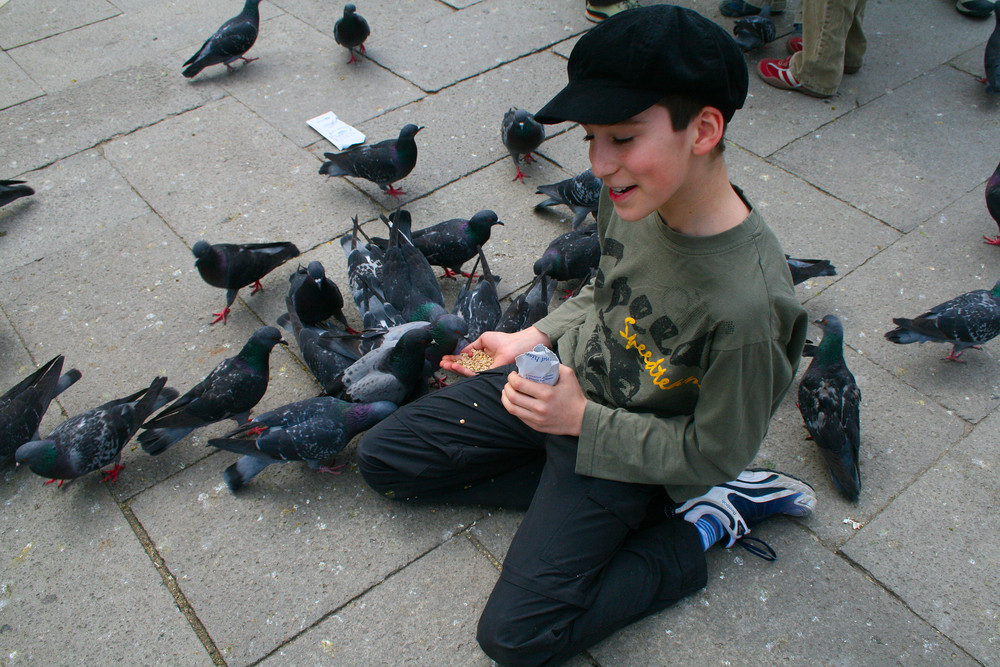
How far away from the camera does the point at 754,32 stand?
628 cm

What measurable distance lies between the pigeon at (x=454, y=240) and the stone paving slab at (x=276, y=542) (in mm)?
1527

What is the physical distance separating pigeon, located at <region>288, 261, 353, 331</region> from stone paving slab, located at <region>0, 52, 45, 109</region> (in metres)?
4.05

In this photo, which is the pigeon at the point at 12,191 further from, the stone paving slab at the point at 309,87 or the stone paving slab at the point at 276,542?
the stone paving slab at the point at 276,542

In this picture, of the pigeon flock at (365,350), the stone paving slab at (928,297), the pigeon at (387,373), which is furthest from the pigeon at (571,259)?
the stone paving slab at (928,297)

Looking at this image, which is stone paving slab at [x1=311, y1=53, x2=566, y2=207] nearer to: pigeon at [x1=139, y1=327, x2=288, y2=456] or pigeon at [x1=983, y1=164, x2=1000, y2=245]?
pigeon at [x1=139, y1=327, x2=288, y2=456]

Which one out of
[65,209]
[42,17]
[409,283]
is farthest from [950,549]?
[42,17]

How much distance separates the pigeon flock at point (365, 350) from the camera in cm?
307

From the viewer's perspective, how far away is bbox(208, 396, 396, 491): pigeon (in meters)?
3.02

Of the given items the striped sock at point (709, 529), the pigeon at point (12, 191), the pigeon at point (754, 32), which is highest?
the pigeon at point (754, 32)

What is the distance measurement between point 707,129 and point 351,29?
505 cm

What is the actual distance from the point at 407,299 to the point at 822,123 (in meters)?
3.78

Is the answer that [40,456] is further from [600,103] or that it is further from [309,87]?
[309,87]

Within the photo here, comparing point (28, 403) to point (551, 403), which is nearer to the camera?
point (551, 403)

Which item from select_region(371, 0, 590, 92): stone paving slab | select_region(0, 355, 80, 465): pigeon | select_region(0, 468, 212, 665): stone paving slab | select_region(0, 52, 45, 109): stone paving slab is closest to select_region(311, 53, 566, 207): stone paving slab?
select_region(371, 0, 590, 92): stone paving slab
